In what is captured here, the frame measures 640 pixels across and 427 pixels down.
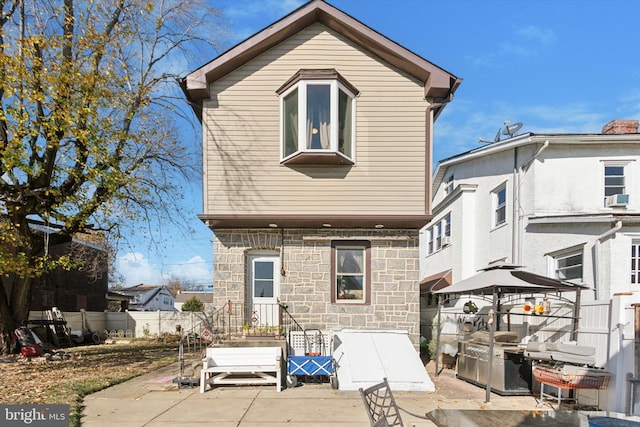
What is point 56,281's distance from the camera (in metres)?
22.7

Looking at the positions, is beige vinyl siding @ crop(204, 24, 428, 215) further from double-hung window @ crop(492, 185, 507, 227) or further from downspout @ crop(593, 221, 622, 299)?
double-hung window @ crop(492, 185, 507, 227)

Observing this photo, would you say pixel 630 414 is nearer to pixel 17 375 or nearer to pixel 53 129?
pixel 17 375

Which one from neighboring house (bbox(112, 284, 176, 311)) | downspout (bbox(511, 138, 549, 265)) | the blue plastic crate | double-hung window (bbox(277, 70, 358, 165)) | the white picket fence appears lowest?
neighboring house (bbox(112, 284, 176, 311))

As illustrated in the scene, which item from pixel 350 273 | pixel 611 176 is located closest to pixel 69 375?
pixel 350 273

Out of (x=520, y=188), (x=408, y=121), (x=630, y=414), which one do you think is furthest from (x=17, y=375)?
(x=520, y=188)

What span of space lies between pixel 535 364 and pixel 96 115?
11.5 metres

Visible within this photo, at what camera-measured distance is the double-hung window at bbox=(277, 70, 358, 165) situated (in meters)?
10.1

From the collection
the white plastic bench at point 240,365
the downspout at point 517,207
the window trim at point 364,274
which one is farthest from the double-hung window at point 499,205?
the white plastic bench at point 240,365

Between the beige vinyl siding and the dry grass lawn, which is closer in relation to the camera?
the dry grass lawn

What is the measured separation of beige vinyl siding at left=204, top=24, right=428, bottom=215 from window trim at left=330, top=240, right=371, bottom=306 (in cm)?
90

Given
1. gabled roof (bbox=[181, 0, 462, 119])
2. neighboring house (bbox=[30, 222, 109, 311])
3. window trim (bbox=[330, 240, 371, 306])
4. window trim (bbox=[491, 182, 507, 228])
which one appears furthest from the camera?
neighboring house (bbox=[30, 222, 109, 311])

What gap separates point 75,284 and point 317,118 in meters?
21.4

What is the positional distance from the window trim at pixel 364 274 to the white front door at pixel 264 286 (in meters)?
1.43

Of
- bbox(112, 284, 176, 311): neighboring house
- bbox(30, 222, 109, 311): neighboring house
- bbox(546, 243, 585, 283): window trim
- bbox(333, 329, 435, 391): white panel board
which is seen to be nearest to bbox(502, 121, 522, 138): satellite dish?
bbox(546, 243, 585, 283): window trim
